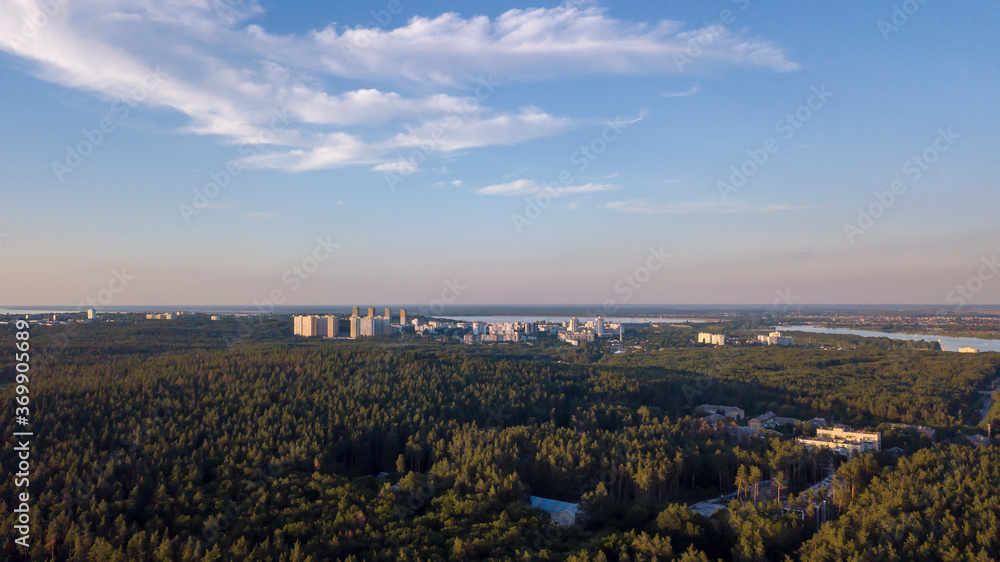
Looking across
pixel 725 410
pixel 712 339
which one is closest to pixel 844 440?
pixel 725 410

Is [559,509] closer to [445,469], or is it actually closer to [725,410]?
[445,469]

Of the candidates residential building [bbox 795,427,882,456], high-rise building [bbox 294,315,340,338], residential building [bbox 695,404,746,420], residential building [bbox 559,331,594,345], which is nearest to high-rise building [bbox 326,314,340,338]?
high-rise building [bbox 294,315,340,338]

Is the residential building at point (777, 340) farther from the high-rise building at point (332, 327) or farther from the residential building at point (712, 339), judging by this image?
the high-rise building at point (332, 327)

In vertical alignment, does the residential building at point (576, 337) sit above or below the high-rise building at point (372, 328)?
below

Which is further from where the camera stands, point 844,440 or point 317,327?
point 317,327

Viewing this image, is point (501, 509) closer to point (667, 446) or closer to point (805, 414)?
point (667, 446)

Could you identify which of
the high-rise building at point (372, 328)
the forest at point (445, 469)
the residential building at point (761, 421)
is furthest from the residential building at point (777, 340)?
the high-rise building at point (372, 328)

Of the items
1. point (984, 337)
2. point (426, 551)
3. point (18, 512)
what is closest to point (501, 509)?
point (426, 551)

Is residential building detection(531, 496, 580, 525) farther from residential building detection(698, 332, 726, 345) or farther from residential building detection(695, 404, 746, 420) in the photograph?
residential building detection(698, 332, 726, 345)
